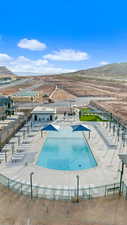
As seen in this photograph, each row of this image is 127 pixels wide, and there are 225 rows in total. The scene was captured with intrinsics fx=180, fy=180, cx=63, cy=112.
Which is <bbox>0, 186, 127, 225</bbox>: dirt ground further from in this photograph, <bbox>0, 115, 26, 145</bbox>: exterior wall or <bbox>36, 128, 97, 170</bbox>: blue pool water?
<bbox>0, 115, 26, 145</bbox>: exterior wall

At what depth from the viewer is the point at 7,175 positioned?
487 inches

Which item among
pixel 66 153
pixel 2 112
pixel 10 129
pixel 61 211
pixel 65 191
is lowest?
pixel 61 211

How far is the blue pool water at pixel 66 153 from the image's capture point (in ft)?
46.9

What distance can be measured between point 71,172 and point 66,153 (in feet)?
11.5

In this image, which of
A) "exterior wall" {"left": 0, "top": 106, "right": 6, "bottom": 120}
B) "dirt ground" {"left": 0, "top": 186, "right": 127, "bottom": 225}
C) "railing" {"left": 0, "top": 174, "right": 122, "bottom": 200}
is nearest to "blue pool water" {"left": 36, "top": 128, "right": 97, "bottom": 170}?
"railing" {"left": 0, "top": 174, "right": 122, "bottom": 200}

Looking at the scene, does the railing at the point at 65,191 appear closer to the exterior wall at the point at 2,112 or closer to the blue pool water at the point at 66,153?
the blue pool water at the point at 66,153

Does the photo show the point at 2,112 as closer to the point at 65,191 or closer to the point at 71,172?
the point at 71,172

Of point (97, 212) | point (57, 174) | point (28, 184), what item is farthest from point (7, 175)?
point (97, 212)

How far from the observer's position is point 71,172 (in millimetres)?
13023

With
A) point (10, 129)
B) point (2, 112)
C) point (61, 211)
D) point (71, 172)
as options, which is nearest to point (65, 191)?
point (61, 211)

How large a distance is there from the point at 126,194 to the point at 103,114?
19.8m

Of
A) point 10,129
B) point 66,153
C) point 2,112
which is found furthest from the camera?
point 2,112

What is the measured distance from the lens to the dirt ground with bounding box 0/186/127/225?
27.8 feet

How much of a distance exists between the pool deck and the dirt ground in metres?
1.62
